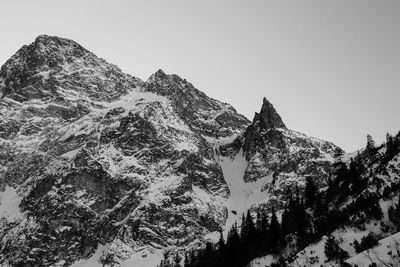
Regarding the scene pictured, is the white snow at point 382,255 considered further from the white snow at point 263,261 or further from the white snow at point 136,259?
the white snow at point 136,259

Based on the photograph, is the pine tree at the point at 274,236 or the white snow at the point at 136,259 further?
the white snow at the point at 136,259

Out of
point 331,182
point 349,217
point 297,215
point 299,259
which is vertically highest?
point 331,182

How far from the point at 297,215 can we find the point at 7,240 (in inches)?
4424

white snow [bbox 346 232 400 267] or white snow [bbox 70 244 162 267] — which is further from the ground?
white snow [bbox 70 244 162 267]

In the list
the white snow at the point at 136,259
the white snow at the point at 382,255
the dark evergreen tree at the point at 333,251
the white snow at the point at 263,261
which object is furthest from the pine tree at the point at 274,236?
the white snow at the point at 136,259

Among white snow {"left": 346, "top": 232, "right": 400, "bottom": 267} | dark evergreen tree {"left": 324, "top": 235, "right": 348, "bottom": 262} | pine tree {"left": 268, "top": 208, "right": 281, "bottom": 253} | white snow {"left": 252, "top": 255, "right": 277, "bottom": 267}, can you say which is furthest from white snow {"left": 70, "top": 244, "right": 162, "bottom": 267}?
white snow {"left": 346, "top": 232, "right": 400, "bottom": 267}

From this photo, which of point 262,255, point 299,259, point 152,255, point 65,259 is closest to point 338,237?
point 299,259

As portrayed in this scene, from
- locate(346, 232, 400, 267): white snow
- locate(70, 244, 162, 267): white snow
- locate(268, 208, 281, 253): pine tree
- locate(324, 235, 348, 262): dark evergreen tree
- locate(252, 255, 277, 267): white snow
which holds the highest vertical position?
locate(70, 244, 162, 267): white snow

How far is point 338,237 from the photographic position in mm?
85375

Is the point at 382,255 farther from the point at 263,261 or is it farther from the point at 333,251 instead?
the point at 263,261

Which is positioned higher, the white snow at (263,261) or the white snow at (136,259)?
the white snow at (136,259)

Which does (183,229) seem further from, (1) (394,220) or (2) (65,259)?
(1) (394,220)

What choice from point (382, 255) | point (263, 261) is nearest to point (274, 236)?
point (263, 261)

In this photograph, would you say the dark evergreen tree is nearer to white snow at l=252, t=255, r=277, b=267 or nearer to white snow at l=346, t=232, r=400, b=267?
white snow at l=346, t=232, r=400, b=267
